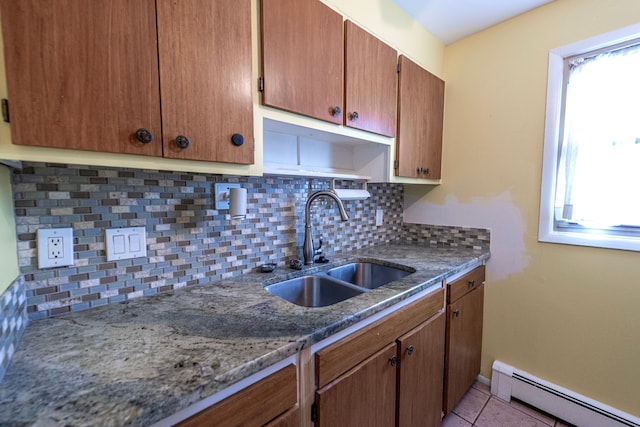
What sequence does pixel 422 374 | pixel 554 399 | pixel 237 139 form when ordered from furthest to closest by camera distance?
pixel 554 399 < pixel 422 374 < pixel 237 139

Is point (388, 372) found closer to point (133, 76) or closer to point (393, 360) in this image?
point (393, 360)

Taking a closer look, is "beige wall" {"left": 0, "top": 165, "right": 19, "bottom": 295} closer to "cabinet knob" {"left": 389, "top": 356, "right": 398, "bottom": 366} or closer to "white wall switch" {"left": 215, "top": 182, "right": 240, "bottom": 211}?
"white wall switch" {"left": 215, "top": 182, "right": 240, "bottom": 211}

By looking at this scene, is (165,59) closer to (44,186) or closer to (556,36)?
(44,186)

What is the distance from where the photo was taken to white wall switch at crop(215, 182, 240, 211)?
1111 millimetres

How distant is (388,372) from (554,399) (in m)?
1.28

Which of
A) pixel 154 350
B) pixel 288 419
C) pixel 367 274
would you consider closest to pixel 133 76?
pixel 154 350

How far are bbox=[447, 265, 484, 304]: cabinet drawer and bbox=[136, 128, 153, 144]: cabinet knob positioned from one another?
4.75 feet

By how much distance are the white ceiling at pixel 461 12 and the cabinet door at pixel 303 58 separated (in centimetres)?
63

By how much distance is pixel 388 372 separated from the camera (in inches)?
39.6

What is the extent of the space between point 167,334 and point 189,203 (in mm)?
525

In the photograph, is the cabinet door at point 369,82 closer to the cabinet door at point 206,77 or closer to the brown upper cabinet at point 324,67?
the brown upper cabinet at point 324,67

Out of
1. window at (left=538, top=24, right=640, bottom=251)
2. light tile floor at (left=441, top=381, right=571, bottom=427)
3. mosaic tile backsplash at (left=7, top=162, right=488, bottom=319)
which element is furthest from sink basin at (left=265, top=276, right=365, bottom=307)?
window at (left=538, top=24, right=640, bottom=251)

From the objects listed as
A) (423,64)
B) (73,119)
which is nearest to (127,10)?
(73,119)

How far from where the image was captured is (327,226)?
1604 mm
